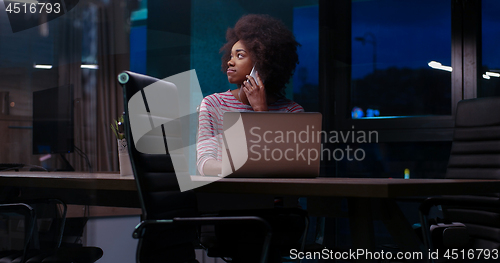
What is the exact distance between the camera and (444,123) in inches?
138

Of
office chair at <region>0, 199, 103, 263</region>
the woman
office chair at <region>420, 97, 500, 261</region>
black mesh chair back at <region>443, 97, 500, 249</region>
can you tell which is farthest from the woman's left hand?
black mesh chair back at <region>443, 97, 500, 249</region>

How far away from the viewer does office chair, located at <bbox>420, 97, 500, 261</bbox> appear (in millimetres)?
2277

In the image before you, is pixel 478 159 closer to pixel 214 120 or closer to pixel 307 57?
pixel 214 120

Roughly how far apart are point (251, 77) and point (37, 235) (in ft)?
4.15

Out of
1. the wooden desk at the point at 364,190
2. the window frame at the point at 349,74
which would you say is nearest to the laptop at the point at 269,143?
the wooden desk at the point at 364,190

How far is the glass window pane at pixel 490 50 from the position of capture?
3.38 m

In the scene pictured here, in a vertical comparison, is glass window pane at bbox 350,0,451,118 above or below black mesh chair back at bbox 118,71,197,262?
above

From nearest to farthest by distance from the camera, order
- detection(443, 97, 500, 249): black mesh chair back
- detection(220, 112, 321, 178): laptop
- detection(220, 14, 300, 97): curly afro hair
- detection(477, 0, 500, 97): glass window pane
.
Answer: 1. detection(220, 112, 321, 178): laptop
2. detection(220, 14, 300, 97): curly afro hair
3. detection(443, 97, 500, 249): black mesh chair back
4. detection(477, 0, 500, 97): glass window pane

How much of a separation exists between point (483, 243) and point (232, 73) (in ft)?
4.94

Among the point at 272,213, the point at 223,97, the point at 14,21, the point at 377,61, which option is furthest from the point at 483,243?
the point at 14,21

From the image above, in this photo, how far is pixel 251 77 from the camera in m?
2.05

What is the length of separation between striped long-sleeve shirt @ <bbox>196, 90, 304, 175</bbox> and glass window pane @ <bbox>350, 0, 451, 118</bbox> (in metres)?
1.93

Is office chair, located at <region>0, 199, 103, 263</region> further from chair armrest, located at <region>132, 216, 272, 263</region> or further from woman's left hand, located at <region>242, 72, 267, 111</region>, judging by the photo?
woman's left hand, located at <region>242, 72, 267, 111</region>

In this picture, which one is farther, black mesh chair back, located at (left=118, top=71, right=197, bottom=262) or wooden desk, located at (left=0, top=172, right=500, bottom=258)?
black mesh chair back, located at (left=118, top=71, right=197, bottom=262)
